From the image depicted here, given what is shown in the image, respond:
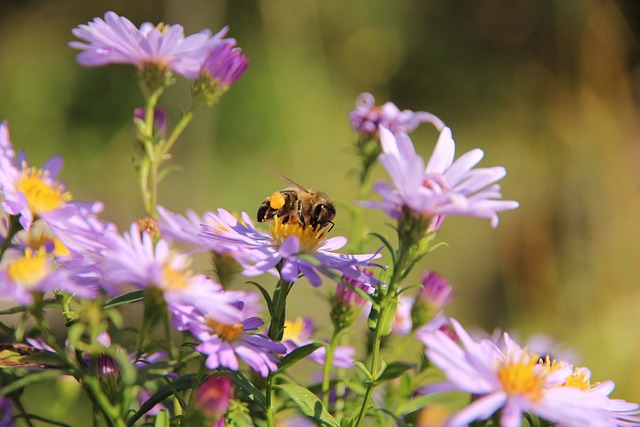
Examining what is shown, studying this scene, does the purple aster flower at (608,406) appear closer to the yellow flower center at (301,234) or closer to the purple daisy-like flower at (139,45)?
the yellow flower center at (301,234)

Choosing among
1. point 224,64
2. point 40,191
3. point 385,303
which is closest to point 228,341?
point 385,303

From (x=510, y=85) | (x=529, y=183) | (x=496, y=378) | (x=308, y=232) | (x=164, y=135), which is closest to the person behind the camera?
(x=496, y=378)

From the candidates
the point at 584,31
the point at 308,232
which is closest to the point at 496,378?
the point at 308,232

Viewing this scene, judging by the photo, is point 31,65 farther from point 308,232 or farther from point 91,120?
point 308,232

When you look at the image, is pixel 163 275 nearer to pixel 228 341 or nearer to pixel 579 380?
pixel 228 341

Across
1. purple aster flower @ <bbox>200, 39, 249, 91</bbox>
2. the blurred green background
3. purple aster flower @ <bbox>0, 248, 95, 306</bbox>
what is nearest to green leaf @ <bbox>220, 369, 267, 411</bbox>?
purple aster flower @ <bbox>0, 248, 95, 306</bbox>

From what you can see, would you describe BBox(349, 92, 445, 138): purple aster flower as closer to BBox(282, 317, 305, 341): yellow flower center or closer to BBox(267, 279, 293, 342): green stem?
BBox(282, 317, 305, 341): yellow flower center

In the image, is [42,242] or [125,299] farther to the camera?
[42,242]
